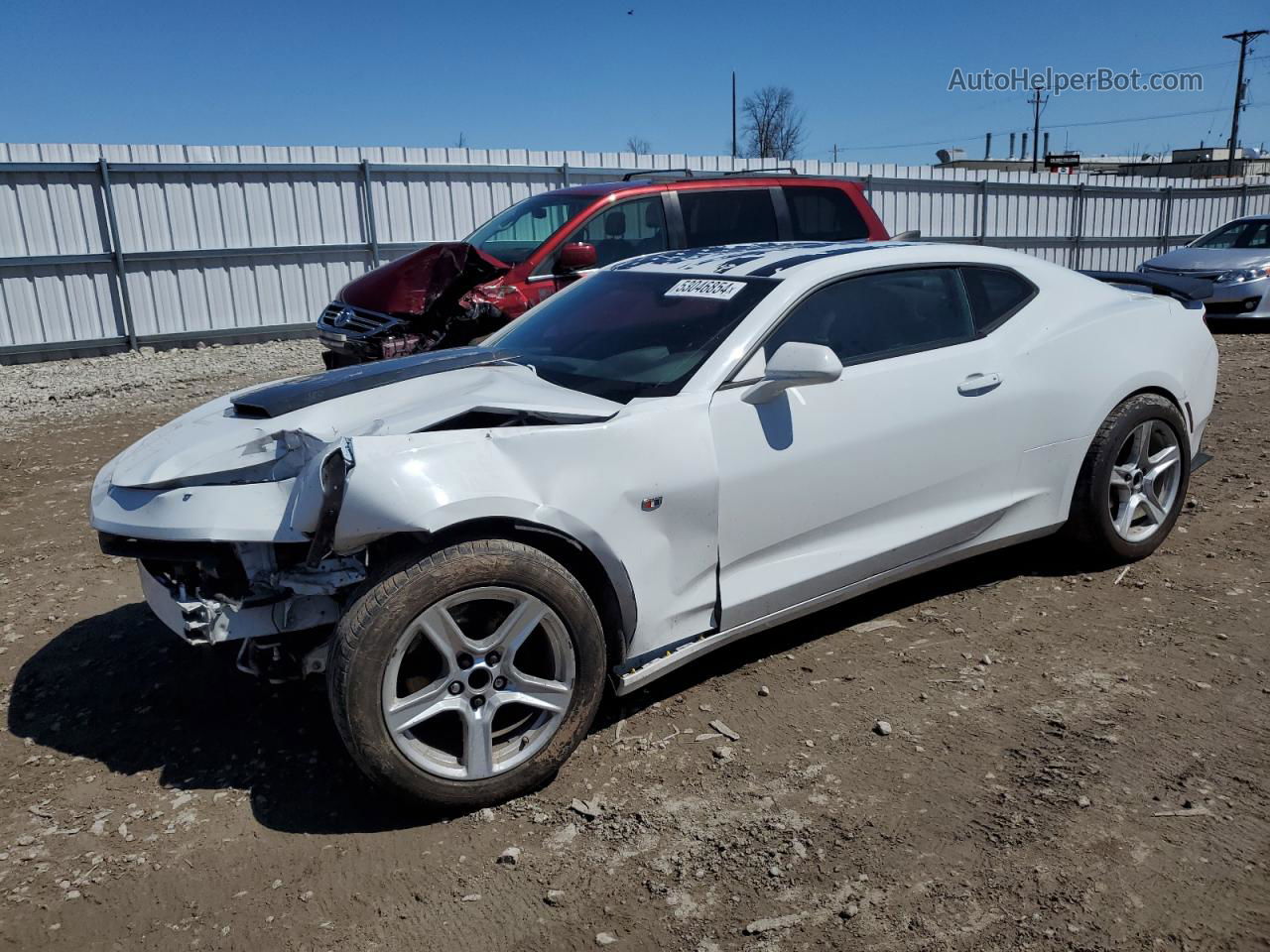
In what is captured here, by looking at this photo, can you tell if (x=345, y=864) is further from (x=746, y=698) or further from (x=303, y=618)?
(x=746, y=698)

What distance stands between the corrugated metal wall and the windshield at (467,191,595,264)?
6087 millimetres

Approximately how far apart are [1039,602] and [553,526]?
2483 millimetres

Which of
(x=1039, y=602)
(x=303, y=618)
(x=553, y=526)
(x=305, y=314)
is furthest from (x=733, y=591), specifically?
(x=305, y=314)

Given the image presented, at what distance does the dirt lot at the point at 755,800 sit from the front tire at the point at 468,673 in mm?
176

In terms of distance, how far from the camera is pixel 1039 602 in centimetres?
436

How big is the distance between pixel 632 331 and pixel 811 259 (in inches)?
30.2

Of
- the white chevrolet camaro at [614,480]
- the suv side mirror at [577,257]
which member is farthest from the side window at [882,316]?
the suv side mirror at [577,257]

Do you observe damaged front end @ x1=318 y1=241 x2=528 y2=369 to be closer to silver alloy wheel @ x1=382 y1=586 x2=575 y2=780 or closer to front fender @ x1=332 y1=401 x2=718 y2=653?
front fender @ x1=332 y1=401 x2=718 y2=653

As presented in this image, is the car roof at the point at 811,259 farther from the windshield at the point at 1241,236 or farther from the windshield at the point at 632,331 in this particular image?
the windshield at the point at 1241,236

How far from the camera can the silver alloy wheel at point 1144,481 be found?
4539 mm

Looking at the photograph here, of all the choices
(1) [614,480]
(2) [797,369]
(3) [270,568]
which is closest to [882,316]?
(2) [797,369]

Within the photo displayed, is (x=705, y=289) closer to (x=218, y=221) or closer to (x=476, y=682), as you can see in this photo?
(x=476, y=682)

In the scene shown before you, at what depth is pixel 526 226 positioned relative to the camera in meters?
8.56

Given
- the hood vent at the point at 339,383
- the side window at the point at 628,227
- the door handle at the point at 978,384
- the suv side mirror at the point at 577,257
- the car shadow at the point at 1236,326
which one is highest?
the side window at the point at 628,227
